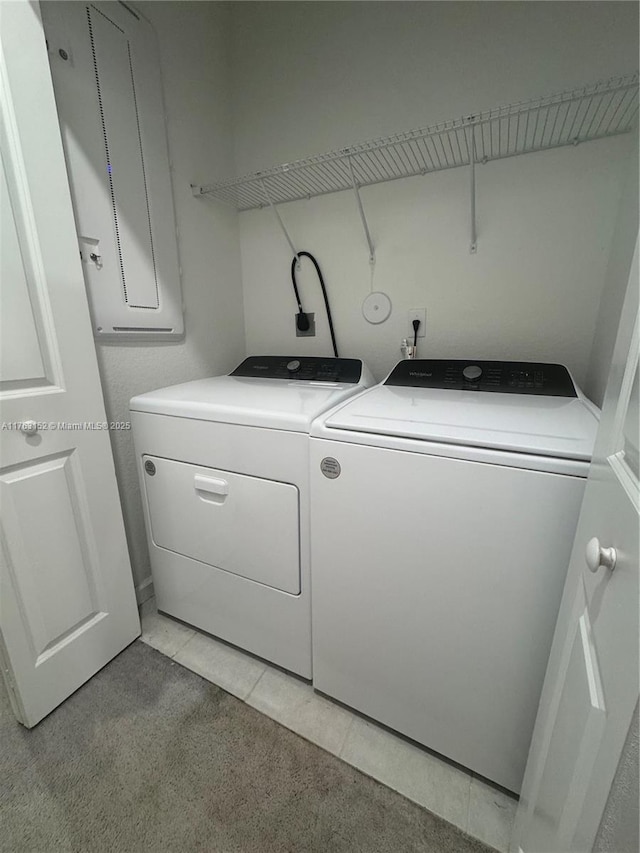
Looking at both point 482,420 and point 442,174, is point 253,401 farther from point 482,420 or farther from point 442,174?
point 442,174

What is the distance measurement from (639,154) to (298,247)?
51.1 inches

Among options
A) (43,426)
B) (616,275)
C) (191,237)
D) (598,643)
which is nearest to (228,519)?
(43,426)

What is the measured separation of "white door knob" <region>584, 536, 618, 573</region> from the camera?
0.44 meters

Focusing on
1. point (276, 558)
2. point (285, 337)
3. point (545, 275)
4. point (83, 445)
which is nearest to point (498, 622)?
point (276, 558)

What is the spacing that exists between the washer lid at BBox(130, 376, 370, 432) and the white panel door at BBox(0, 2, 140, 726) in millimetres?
255

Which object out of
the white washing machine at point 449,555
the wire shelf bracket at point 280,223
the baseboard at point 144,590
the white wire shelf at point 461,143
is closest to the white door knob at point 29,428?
the white washing machine at point 449,555

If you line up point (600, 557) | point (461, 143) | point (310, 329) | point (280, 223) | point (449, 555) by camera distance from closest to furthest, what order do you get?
point (600, 557) → point (449, 555) → point (461, 143) → point (280, 223) → point (310, 329)

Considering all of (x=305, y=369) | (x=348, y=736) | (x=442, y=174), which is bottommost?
(x=348, y=736)

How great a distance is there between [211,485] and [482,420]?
2.90 feet

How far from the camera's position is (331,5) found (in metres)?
1.45

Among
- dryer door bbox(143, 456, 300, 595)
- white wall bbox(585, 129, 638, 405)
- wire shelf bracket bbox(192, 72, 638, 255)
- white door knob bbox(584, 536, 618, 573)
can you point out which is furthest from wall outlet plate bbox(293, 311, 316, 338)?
white door knob bbox(584, 536, 618, 573)

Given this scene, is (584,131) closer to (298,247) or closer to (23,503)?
(298,247)

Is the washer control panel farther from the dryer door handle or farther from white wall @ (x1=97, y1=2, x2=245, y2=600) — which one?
the dryer door handle

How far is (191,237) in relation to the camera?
164 centimetres
